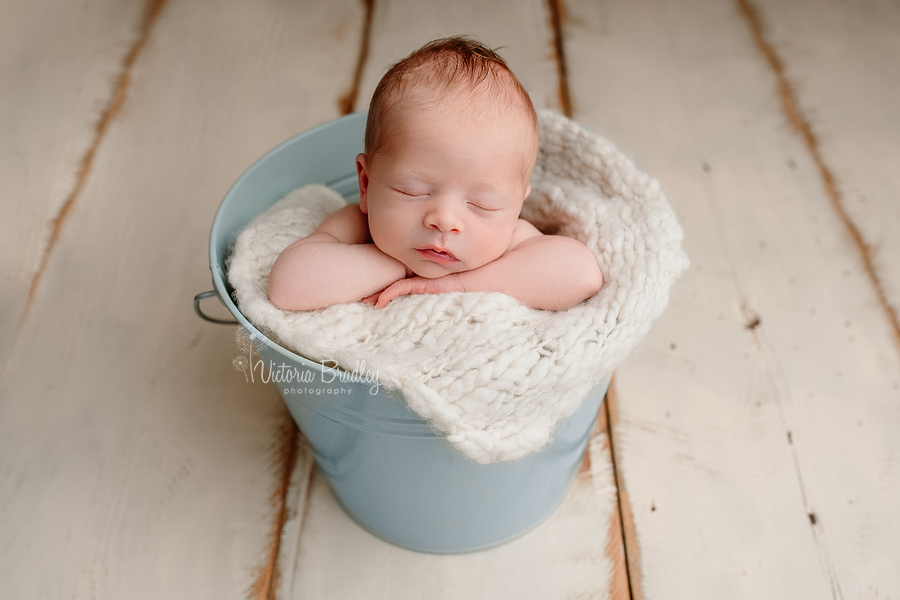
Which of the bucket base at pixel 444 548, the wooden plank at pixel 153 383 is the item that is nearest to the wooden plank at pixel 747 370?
the bucket base at pixel 444 548

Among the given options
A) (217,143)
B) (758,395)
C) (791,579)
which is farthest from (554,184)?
(217,143)

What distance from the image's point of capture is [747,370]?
3.42 feet

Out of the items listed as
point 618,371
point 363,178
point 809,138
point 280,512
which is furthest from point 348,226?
point 809,138

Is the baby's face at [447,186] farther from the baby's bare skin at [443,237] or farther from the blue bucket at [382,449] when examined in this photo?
the blue bucket at [382,449]

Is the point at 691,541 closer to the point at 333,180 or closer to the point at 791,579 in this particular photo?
the point at 791,579

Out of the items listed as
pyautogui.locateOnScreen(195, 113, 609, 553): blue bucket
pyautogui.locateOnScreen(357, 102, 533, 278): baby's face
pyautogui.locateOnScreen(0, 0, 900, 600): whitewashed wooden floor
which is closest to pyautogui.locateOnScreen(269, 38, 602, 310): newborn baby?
pyautogui.locateOnScreen(357, 102, 533, 278): baby's face

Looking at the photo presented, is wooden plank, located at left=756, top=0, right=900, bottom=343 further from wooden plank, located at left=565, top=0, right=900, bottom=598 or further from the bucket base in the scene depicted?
the bucket base

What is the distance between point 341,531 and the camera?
2.90 ft

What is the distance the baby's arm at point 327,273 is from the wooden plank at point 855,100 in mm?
850

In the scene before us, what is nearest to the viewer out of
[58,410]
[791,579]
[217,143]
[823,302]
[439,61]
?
[439,61]

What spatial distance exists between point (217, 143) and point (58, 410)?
0.57 metres

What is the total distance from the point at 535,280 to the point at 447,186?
0.46ft

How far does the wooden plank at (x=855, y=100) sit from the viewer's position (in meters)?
1.22

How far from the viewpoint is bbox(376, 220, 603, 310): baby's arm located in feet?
2.38
